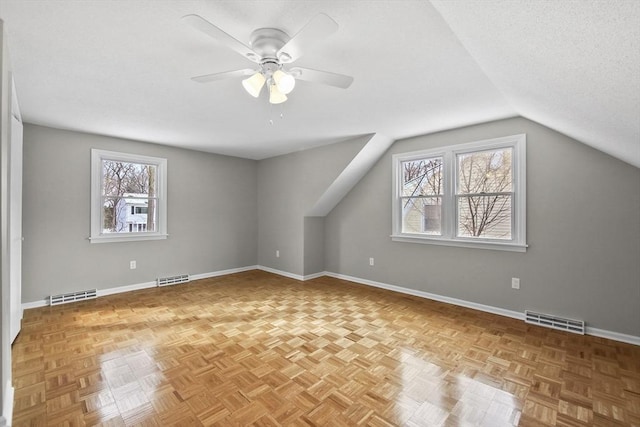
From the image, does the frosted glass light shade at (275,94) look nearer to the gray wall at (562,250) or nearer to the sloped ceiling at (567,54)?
the sloped ceiling at (567,54)

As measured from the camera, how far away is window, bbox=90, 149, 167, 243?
155 inches

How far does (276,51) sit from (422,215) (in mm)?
3047

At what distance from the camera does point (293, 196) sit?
5109mm

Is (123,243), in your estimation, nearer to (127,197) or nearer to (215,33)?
(127,197)

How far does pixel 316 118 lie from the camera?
327 cm

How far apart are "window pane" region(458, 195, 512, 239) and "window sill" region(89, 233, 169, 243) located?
4388mm

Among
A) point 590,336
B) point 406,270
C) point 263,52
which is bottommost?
point 590,336

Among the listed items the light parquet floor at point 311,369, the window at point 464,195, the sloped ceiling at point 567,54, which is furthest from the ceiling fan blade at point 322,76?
the window at point 464,195

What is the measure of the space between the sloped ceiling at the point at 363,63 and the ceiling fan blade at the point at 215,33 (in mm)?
137

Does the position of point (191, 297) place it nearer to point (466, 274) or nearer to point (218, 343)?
point (218, 343)

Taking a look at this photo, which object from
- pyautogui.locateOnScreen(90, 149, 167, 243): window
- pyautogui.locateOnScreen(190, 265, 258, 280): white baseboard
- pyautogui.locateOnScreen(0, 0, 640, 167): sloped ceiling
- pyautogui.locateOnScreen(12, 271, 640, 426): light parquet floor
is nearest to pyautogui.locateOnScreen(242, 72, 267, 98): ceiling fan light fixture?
pyautogui.locateOnScreen(0, 0, 640, 167): sloped ceiling

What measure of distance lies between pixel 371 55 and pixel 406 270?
10.0 feet

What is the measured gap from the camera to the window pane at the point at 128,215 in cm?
409

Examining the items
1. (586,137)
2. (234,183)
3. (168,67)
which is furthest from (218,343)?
(586,137)
